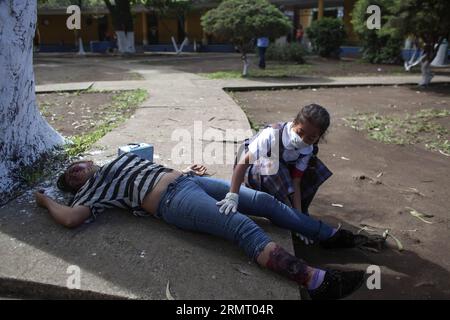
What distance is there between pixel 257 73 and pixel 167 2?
40.7ft

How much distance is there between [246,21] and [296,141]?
9244 mm

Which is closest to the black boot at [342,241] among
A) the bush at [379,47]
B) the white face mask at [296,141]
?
the white face mask at [296,141]

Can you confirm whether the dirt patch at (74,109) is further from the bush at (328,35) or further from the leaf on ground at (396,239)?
the bush at (328,35)

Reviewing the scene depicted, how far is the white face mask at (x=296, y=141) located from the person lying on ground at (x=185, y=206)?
407 millimetres

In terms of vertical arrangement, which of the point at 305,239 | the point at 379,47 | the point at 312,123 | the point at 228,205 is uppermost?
the point at 379,47

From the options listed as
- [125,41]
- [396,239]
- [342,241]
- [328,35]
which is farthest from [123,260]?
[125,41]

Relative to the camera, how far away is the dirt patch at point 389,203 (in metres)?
3.03

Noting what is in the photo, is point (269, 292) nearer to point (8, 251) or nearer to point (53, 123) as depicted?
point (8, 251)

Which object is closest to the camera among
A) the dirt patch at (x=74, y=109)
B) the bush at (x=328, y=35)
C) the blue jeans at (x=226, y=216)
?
the blue jeans at (x=226, y=216)

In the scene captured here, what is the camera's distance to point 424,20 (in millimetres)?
10422

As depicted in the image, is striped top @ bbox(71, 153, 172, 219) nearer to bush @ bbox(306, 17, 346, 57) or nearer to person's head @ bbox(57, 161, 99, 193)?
person's head @ bbox(57, 161, 99, 193)

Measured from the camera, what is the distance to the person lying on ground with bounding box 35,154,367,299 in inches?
108

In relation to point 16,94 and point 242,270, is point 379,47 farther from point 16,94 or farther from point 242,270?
point 242,270
